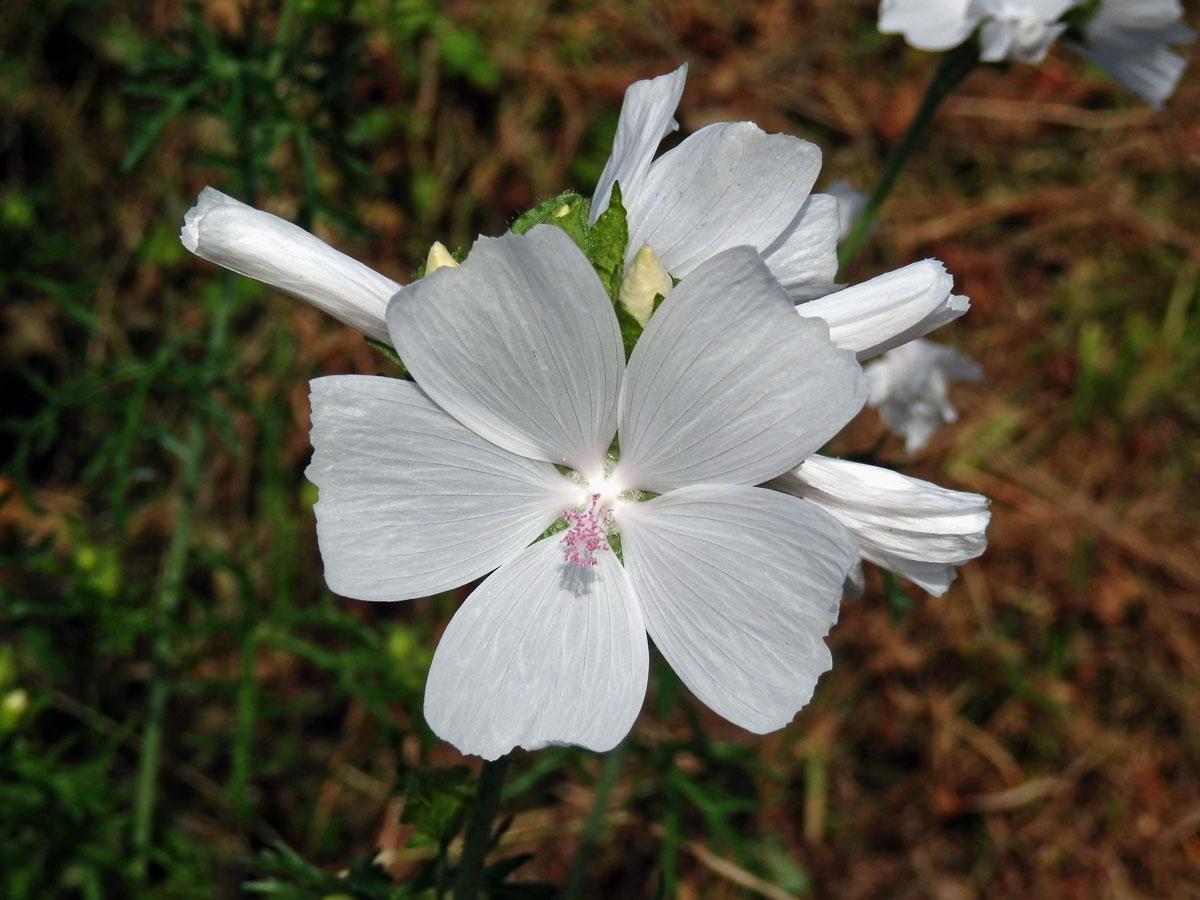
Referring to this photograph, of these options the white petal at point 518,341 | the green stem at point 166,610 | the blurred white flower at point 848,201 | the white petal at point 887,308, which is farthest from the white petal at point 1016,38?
the green stem at point 166,610

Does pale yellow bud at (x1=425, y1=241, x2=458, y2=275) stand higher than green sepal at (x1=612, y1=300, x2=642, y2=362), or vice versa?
pale yellow bud at (x1=425, y1=241, x2=458, y2=275)

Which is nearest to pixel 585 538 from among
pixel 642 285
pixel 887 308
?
pixel 642 285

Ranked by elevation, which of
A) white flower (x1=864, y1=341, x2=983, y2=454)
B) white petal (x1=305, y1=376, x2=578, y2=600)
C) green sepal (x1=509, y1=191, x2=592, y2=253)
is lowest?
white flower (x1=864, y1=341, x2=983, y2=454)

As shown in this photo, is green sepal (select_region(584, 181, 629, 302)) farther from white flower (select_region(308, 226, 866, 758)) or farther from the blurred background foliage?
the blurred background foliage

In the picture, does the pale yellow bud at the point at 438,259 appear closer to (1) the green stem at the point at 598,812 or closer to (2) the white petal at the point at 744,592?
(2) the white petal at the point at 744,592

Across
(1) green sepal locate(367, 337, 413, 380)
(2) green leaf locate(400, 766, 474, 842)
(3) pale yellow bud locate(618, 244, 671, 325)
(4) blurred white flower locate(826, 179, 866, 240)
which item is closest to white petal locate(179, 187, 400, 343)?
(1) green sepal locate(367, 337, 413, 380)

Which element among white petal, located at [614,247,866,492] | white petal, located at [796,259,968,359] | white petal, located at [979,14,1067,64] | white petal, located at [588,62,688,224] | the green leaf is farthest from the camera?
white petal, located at [979,14,1067,64]

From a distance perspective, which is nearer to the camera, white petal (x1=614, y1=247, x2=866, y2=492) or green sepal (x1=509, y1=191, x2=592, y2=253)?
white petal (x1=614, y1=247, x2=866, y2=492)

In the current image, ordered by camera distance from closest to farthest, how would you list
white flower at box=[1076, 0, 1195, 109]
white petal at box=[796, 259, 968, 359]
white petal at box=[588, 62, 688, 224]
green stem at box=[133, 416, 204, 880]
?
white petal at box=[796, 259, 968, 359] < white petal at box=[588, 62, 688, 224] < white flower at box=[1076, 0, 1195, 109] < green stem at box=[133, 416, 204, 880]
